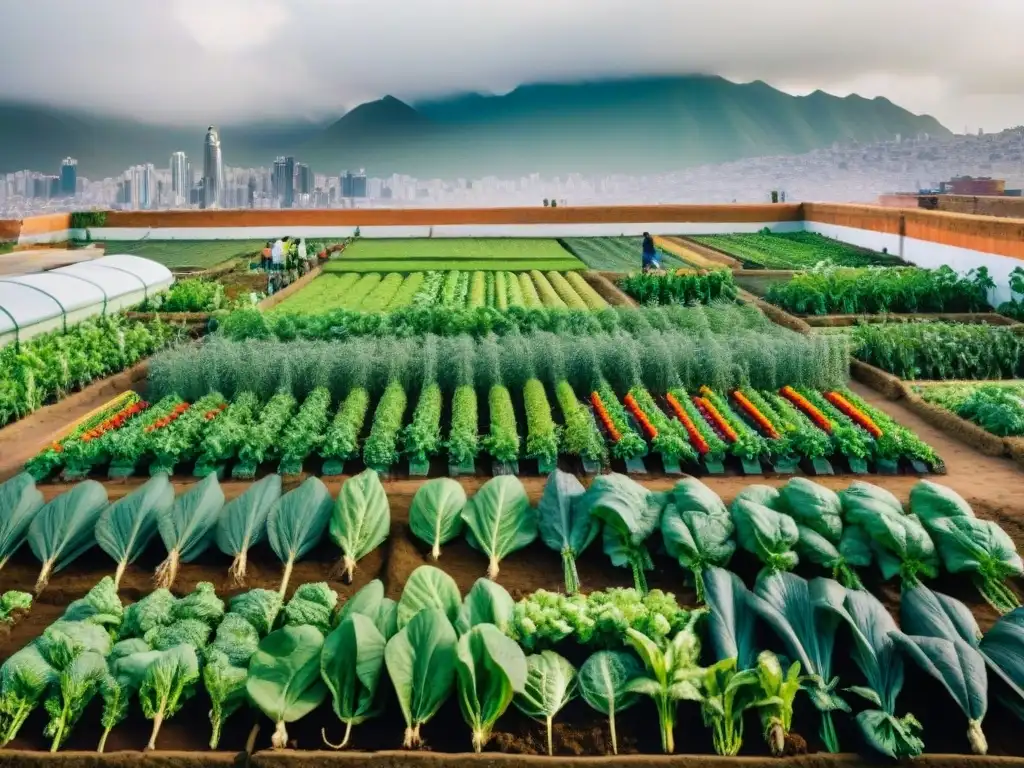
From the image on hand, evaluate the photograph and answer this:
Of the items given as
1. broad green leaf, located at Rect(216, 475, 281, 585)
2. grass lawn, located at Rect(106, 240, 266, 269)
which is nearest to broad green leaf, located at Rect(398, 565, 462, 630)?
broad green leaf, located at Rect(216, 475, 281, 585)

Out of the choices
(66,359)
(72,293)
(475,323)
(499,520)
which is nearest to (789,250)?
(475,323)

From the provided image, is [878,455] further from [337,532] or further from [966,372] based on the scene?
[337,532]

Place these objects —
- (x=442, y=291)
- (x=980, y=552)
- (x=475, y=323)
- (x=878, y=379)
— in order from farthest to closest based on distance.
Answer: (x=442, y=291)
(x=475, y=323)
(x=878, y=379)
(x=980, y=552)

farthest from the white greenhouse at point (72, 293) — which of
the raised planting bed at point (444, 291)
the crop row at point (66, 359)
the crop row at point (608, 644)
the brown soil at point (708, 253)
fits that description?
the brown soil at point (708, 253)

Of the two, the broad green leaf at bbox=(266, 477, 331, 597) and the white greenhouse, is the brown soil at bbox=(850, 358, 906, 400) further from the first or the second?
the white greenhouse

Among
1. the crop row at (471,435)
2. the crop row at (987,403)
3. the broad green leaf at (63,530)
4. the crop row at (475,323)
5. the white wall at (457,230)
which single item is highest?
the white wall at (457,230)

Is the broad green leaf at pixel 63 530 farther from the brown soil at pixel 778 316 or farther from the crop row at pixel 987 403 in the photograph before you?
the brown soil at pixel 778 316

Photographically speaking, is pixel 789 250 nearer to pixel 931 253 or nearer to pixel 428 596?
pixel 931 253
